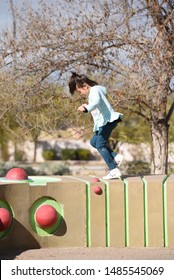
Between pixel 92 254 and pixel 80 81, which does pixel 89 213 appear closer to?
pixel 92 254

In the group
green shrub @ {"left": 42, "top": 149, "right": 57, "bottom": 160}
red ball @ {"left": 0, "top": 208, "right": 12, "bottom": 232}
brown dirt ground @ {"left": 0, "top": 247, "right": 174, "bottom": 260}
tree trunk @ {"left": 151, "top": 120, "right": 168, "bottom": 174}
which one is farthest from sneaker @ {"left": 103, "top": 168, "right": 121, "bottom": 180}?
green shrub @ {"left": 42, "top": 149, "right": 57, "bottom": 160}

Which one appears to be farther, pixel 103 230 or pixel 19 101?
pixel 19 101

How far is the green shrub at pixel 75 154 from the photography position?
44.5m

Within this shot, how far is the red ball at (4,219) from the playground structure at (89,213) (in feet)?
0.44

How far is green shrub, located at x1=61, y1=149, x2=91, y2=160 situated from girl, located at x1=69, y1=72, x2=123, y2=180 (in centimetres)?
3651

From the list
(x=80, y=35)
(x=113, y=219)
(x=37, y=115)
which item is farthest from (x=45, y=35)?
(x=113, y=219)

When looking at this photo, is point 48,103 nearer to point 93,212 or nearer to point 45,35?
point 45,35

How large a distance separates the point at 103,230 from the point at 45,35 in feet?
18.6

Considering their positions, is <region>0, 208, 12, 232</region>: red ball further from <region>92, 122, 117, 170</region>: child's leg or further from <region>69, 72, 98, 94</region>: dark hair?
<region>69, 72, 98, 94</region>: dark hair

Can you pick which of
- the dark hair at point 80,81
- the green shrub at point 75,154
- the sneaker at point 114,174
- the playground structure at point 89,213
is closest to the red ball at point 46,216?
the playground structure at point 89,213

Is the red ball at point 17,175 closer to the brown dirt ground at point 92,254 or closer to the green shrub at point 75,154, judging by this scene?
the brown dirt ground at point 92,254

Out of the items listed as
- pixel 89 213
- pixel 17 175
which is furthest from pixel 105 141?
A: pixel 17 175

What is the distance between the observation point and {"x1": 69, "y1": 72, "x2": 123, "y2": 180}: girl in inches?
298

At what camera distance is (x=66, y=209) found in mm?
7324
